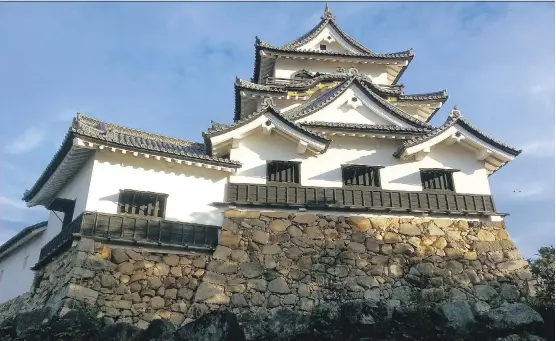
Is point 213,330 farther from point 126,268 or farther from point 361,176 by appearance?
point 361,176

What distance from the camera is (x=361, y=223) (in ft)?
45.5

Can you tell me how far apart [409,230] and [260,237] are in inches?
182

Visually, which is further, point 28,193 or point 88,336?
point 28,193

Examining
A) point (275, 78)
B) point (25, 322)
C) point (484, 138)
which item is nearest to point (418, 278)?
point (484, 138)

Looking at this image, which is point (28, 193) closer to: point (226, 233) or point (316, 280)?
point (226, 233)

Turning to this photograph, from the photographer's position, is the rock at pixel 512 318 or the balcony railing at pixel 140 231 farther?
the balcony railing at pixel 140 231

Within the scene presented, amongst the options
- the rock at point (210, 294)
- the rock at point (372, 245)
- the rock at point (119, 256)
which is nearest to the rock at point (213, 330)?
the rock at point (210, 294)

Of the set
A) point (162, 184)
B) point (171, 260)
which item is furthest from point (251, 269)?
point (162, 184)

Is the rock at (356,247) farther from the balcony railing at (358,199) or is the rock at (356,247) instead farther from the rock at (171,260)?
the rock at (171,260)

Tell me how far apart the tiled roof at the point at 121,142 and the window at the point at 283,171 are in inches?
44.9

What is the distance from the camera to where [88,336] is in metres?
9.99

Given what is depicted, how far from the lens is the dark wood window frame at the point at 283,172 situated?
14.4m

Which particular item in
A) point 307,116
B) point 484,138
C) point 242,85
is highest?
point 242,85

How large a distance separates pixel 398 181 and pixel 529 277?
466 cm
